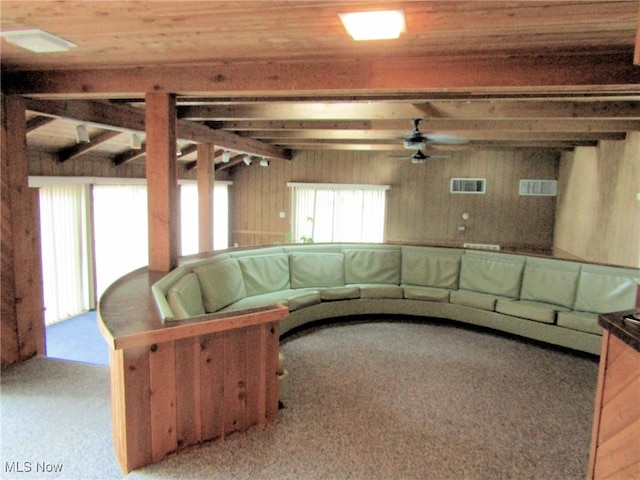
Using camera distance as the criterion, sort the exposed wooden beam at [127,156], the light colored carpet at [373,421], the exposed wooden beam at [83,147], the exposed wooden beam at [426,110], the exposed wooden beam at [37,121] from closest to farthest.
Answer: the light colored carpet at [373,421] < the exposed wooden beam at [426,110] < the exposed wooden beam at [37,121] < the exposed wooden beam at [83,147] < the exposed wooden beam at [127,156]

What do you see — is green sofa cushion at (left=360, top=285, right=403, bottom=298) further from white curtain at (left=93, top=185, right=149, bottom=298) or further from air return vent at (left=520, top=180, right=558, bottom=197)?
air return vent at (left=520, top=180, right=558, bottom=197)

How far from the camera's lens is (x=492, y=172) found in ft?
28.6

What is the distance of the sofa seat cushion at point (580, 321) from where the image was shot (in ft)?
13.3

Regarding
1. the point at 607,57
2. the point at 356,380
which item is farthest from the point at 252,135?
the point at 607,57

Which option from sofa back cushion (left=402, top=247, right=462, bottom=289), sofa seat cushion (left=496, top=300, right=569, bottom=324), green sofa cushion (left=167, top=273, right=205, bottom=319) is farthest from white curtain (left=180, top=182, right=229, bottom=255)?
sofa seat cushion (left=496, top=300, right=569, bottom=324)

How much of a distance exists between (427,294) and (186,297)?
9.78 feet

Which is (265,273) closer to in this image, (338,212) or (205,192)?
(205,192)

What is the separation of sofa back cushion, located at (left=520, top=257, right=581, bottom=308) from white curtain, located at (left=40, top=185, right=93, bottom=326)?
6.55 meters

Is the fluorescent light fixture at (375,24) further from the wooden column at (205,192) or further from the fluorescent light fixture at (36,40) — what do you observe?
the wooden column at (205,192)

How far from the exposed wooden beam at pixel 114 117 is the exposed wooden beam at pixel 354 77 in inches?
13.5

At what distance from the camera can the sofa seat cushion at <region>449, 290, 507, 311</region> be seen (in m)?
4.75

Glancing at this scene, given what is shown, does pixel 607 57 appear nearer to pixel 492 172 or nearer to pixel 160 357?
pixel 160 357

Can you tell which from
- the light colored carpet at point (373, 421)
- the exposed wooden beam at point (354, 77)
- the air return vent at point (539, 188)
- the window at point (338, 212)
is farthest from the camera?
the window at point (338, 212)

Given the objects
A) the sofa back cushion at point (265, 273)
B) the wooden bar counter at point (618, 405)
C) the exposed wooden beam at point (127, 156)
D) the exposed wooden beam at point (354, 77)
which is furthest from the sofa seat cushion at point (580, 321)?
the exposed wooden beam at point (127, 156)
